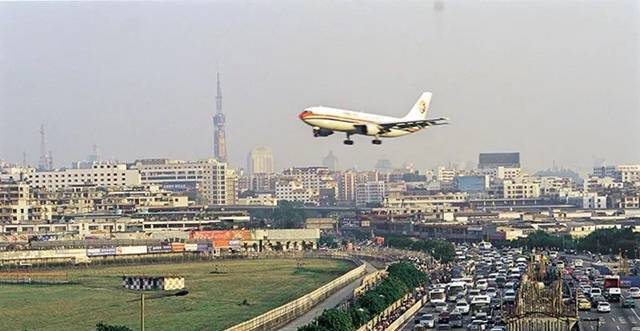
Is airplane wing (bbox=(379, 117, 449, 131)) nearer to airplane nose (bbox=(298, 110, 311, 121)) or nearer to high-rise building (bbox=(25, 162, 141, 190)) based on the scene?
airplane nose (bbox=(298, 110, 311, 121))

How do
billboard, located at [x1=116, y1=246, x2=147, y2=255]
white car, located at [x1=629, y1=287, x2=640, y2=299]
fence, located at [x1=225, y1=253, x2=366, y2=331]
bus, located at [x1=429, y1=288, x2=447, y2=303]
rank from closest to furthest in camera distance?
fence, located at [x1=225, y1=253, x2=366, y2=331], bus, located at [x1=429, y1=288, x2=447, y2=303], white car, located at [x1=629, y1=287, x2=640, y2=299], billboard, located at [x1=116, y1=246, x2=147, y2=255]

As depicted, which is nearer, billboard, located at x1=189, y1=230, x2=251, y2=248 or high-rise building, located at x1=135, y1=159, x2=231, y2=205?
billboard, located at x1=189, y1=230, x2=251, y2=248

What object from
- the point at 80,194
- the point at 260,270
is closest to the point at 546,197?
the point at 80,194

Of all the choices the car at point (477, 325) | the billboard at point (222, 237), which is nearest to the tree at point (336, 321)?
the car at point (477, 325)

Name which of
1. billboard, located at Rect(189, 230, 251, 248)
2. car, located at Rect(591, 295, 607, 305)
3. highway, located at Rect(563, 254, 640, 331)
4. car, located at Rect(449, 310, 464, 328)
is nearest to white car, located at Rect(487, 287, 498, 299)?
car, located at Rect(591, 295, 607, 305)

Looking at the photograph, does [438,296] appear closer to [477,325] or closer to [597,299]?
[597,299]
